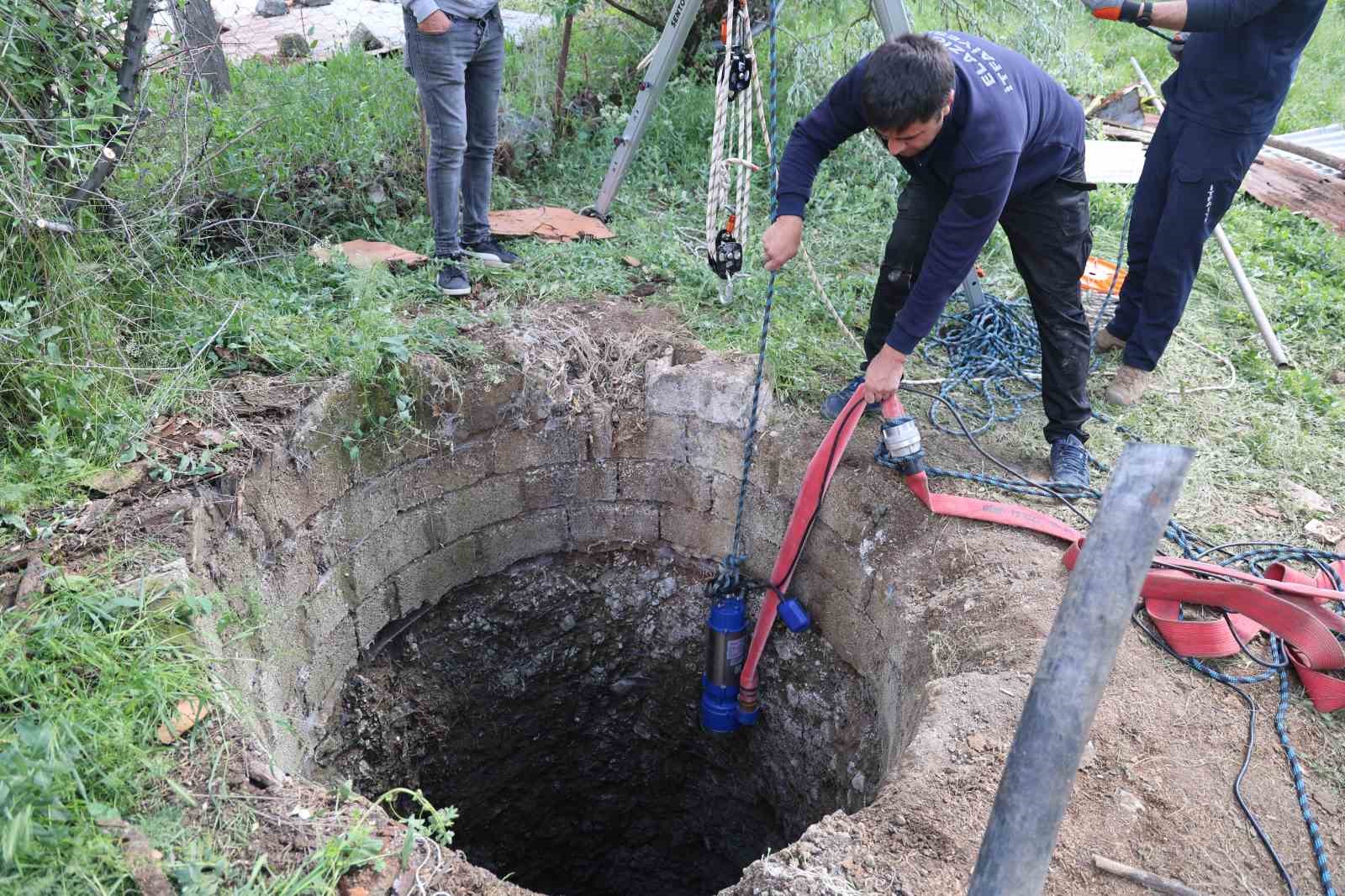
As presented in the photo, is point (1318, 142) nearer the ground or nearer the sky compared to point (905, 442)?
nearer the sky

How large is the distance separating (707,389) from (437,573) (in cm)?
137

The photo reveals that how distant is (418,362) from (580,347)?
64cm

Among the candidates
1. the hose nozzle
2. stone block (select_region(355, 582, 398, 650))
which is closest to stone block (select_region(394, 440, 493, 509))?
stone block (select_region(355, 582, 398, 650))

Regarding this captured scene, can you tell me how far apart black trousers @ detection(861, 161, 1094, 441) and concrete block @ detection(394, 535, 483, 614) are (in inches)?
74.9

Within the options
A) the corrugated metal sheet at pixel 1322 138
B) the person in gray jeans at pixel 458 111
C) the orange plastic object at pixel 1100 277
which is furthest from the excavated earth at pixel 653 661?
the corrugated metal sheet at pixel 1322 138

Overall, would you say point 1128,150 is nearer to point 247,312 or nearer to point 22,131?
point 247,312

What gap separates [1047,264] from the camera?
118 inches

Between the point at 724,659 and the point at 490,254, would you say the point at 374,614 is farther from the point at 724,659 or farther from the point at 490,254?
the point at 490,254

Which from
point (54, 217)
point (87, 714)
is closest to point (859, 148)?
point (54, 217)

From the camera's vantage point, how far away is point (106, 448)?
2688mm

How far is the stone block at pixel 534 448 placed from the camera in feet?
11.7

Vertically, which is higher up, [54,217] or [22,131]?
[22,131]

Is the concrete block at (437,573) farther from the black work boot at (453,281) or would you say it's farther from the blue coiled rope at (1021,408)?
the blue coiled rope at (1021,408)

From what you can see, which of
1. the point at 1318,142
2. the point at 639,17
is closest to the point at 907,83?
the point at 639,17
